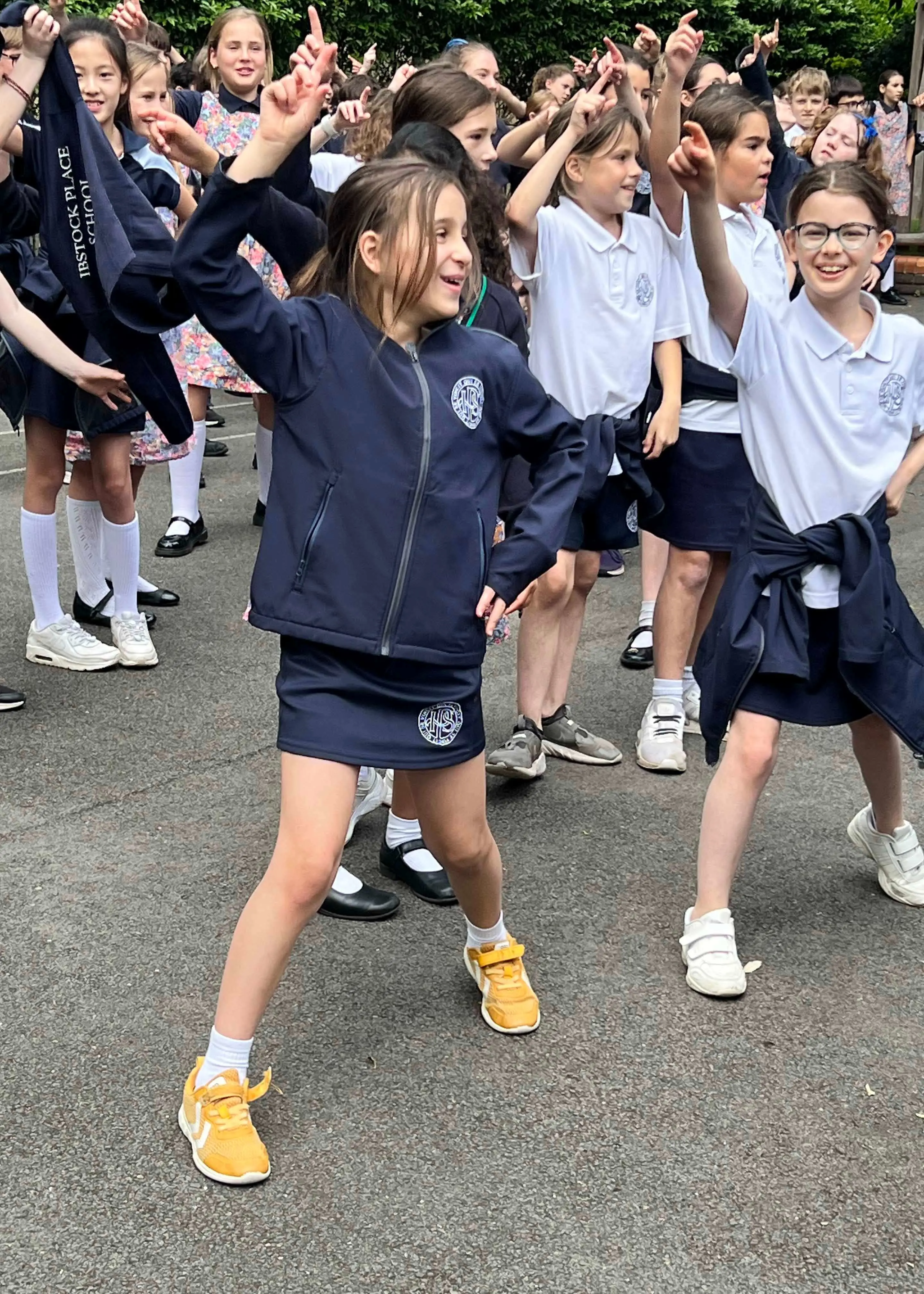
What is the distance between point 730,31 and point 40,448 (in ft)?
93.9

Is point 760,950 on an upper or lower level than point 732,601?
lower

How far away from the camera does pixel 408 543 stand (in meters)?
2.77

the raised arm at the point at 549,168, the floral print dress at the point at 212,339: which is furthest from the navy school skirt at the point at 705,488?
the floral print dress at the point at 212,339

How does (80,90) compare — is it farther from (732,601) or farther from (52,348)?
(732,601)

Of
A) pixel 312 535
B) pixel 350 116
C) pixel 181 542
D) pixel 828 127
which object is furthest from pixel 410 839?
pixel 828 127

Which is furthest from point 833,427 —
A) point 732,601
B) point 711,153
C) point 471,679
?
point 471,679

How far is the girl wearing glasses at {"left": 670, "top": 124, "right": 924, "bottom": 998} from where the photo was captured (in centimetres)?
341

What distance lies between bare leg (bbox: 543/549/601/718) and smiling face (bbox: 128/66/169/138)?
2294 millimetres

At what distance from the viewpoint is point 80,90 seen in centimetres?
493

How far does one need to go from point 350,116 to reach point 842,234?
7.73ft

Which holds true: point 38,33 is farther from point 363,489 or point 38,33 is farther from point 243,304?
point 363,489

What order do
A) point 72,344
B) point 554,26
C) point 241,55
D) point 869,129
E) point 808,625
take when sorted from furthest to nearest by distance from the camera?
1. point 554,26
2. point 869,129
3. point 241,55
4. point 72,344
5. point 808,625

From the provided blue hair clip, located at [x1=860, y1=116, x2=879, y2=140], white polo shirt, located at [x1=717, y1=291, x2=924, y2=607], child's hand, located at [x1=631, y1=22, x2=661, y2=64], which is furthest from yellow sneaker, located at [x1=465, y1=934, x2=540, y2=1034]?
blue hair clip, located at [x1=860, y1=116, x2=879, y2=140]

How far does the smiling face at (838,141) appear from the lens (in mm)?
7762
